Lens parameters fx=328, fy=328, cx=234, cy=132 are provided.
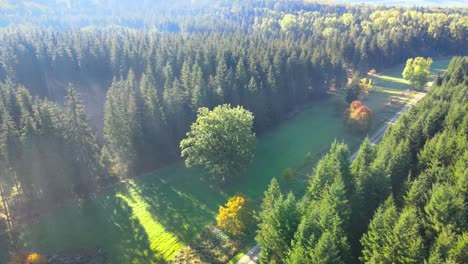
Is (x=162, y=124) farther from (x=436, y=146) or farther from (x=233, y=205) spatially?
(x=436, y=146)

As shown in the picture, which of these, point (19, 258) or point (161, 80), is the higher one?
point (161, 80)

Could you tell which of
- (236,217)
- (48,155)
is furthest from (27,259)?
(236,217)

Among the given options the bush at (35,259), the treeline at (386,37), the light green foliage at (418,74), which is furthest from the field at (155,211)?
the treeline at (386,37)

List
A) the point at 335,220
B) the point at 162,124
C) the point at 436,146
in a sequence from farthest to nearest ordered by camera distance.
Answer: the point at 162,124, the point at 436,146, the point at 335,220

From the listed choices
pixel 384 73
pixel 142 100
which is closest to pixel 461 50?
pixel 384 73

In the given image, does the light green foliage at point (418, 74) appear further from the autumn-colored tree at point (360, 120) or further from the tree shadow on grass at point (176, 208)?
the tree shadow on grass at point (176, 208)

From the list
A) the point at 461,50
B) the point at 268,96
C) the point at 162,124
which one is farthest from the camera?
the point at 461,50

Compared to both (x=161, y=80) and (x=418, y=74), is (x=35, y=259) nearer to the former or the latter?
(x=161, y=80)
